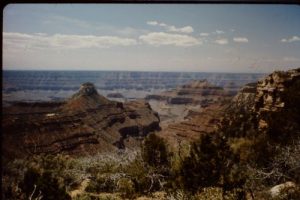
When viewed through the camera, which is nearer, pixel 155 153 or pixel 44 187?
pixel 44 187

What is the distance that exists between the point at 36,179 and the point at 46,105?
24.6 meters

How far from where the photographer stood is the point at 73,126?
95.1ft

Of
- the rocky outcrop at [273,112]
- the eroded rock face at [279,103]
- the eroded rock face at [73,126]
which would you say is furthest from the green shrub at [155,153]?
the eroded rock face at [73,126]

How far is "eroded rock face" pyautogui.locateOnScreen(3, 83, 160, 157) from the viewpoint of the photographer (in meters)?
22.7

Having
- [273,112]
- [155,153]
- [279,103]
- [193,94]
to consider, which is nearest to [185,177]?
[155,153]

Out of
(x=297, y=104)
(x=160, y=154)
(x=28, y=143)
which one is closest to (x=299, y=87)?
(x=297, y=104)

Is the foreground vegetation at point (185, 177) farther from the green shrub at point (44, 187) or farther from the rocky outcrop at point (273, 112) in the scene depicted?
the rocky outcrop at point (273, 112)

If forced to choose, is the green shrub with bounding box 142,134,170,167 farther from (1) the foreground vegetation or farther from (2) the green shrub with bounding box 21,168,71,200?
(2) the green shrub with bounding box 21,168,71,200

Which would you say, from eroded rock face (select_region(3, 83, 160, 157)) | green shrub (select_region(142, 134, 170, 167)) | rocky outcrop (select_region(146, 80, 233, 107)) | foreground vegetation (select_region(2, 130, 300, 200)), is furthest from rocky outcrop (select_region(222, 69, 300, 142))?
rocky outcrop (select_region(146, 80, 233, 107))

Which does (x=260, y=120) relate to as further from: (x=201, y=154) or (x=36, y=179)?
(x=36, y=179)

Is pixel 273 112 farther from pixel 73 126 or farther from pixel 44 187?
pixel 73 126

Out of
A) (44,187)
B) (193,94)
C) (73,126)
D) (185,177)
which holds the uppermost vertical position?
(185,177)

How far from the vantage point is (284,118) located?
8.91 metres

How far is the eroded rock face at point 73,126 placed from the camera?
2267cm
